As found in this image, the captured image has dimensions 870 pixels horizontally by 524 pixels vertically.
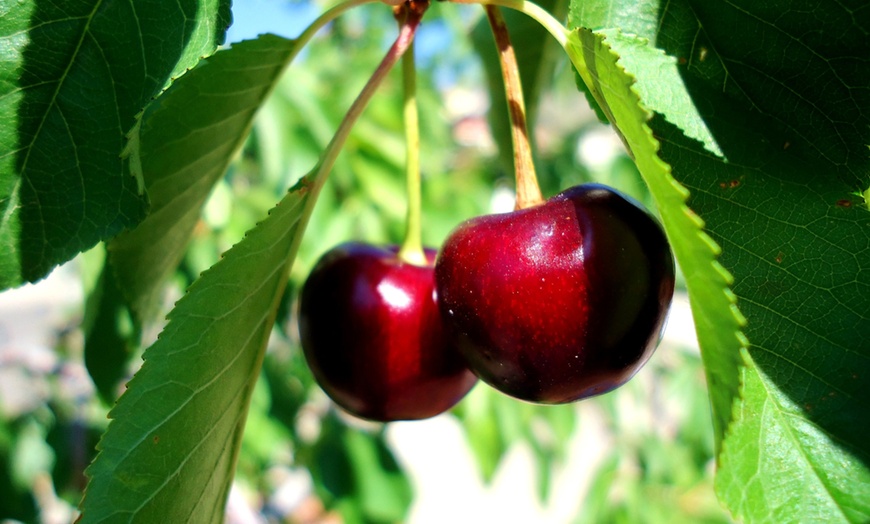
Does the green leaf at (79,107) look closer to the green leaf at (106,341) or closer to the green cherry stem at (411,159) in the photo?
the green cherry stem at (411,159)

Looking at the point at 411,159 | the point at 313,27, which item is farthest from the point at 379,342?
the point at 313,27

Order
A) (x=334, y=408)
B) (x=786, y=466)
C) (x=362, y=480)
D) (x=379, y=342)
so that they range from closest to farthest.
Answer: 1. (x=786, y=466)
2. (x=379, y=342)
3. (x=362, y=480)
4. (x=334, y=408)

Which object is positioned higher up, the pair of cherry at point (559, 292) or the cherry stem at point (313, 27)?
the cherry stem at point (313, 27)

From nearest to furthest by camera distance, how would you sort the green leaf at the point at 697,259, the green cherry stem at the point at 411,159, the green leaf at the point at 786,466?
1. the green leaf at the point at 697,259
2. the green leaf at the point at 786,466
3. the green cherry stem at the point at 411,159

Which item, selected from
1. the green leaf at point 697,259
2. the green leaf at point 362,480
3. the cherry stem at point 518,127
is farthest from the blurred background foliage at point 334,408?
the green leaf at point 697,259

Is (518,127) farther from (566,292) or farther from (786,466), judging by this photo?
(786,466)

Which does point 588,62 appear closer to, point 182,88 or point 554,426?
point 182,88
